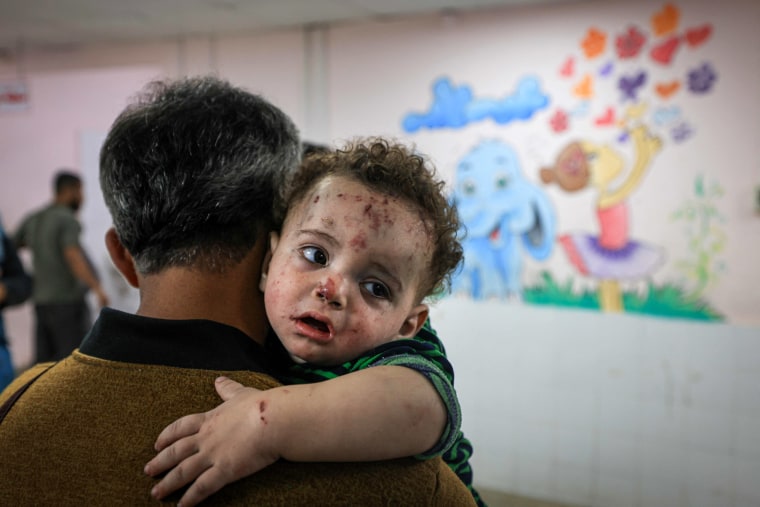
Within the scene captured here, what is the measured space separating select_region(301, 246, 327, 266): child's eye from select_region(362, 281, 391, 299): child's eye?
0.07 metres

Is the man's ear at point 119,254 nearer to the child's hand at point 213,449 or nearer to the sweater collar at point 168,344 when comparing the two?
the sweater collar at point 168,344

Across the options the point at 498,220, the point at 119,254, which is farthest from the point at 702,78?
the point at 119,254

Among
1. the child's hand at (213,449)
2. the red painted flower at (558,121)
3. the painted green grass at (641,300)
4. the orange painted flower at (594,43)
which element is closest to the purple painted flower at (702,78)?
the orange painted flower at (594,43)

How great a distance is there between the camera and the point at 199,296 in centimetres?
88

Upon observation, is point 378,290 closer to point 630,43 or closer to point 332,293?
point 332,293

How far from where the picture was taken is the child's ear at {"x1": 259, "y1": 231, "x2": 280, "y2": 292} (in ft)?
3.19

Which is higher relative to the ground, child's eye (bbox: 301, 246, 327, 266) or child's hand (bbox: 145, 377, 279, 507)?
child's eye (bbox: 301, 246, 327, 266)

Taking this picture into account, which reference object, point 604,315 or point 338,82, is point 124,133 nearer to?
point 604,315

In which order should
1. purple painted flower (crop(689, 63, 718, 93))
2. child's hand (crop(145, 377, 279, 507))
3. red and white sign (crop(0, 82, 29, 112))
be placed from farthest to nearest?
red and white sign (crop(0, 82, 29, 112))
purple painted flower (crop(689, 63, 718, 93))
child's hand (crop(145, 377, 279, 507))

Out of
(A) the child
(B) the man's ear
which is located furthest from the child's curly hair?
(B) the man's ear

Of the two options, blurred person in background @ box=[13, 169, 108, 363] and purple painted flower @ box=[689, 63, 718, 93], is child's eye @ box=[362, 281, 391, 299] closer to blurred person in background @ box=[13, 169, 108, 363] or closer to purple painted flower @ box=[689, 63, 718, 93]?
purple painted flower @ box=[689, 63, 718, 93]

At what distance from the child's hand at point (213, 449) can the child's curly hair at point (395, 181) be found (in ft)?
1.19

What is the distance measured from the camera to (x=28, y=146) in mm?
5824

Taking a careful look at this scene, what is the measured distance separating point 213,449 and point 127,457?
0.38ft
